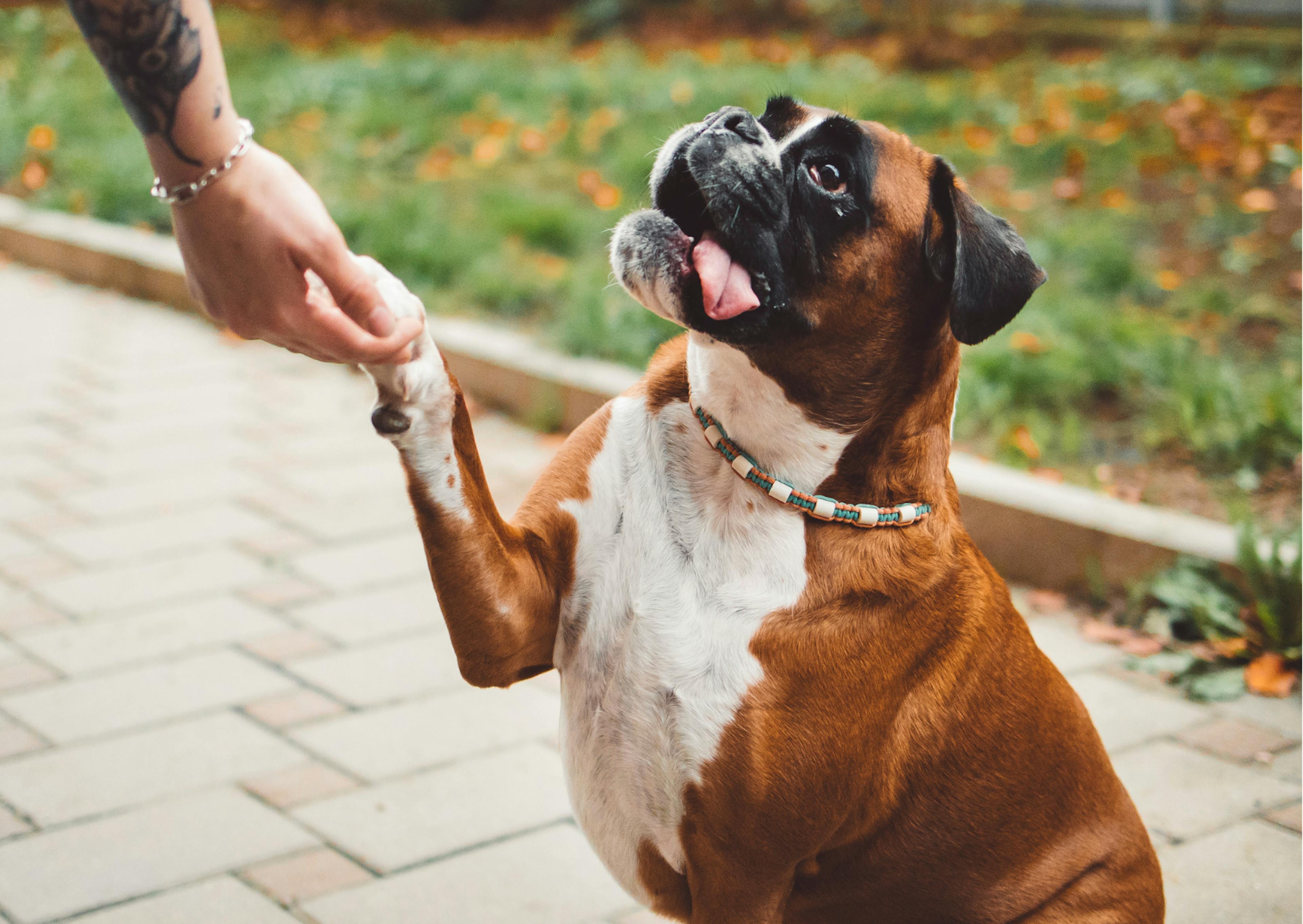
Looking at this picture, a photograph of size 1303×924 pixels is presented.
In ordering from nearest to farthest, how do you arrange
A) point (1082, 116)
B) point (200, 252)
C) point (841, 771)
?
point (200, 252) < point (841, 771) < point (1082, 116)

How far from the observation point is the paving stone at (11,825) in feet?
8.96

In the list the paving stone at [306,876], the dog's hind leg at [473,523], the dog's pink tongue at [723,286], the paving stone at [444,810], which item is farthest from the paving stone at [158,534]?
the dog's pink tongue at [723,286]

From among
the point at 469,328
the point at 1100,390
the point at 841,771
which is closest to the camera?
the point at 841,771

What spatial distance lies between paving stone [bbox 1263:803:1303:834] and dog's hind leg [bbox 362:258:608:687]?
182 centimetres

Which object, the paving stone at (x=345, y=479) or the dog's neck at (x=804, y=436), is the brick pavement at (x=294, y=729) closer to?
the paving stone at (x=345, y=479)

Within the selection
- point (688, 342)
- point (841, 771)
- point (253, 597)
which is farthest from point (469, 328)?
point (841, 771)

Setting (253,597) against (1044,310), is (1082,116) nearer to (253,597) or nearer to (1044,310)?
(1044,310)

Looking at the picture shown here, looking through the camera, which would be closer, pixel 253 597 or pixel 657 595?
pixel 657 595

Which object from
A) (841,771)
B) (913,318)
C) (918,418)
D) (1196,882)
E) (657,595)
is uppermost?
(913,318)

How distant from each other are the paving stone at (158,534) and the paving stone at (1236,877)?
2922 mm

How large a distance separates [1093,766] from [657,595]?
34.0 inches

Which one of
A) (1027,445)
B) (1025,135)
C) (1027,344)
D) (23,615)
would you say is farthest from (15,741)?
(1025,135)

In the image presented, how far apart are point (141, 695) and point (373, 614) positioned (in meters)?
0.70

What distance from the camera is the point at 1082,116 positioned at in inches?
312
